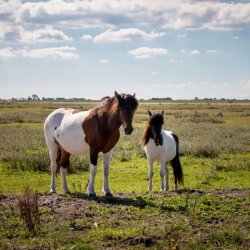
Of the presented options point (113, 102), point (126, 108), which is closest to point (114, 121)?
point (113, 102)

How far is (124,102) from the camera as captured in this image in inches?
354

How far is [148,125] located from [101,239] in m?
6.21

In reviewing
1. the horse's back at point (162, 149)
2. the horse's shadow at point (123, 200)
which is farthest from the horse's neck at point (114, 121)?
the horse's back at point (162, 149)

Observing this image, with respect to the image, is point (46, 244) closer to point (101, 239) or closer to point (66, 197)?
point (101, 239)

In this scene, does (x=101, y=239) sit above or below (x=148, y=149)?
below

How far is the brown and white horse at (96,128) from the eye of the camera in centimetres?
902

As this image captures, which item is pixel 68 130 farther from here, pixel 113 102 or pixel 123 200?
pixel 123 200

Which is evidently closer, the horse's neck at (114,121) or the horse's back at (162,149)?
the horse's neck at (114,121)

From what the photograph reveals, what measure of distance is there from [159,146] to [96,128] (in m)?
3.37

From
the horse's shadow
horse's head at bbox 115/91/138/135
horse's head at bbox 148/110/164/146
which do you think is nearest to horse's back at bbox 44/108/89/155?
the horse's shadow

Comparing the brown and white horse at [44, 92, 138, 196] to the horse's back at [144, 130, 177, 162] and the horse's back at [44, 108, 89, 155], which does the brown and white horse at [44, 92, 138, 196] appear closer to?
the horse's back at [44, 108, 89, 155]

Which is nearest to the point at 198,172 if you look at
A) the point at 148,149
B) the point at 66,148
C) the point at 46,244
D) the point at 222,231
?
the point at 148,149

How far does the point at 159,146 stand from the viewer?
12.4m

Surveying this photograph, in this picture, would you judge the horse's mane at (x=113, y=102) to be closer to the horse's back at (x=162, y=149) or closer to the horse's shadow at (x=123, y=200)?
the horse's shadow at (x=123, y=200)
